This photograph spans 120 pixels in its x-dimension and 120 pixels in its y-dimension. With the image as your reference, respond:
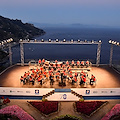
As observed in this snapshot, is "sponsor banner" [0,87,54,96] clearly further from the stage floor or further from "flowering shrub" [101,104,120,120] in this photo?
"flowering shrub" [101,104,120,120]

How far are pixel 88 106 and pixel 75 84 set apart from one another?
5282mm

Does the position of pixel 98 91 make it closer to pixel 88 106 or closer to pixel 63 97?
pixel 88 106

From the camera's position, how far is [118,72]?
86.2 ft

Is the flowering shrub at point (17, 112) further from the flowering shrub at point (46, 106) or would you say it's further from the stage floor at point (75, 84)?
the stage floor at point (75, 84)

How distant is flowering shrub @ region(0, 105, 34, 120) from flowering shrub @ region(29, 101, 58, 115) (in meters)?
1.60

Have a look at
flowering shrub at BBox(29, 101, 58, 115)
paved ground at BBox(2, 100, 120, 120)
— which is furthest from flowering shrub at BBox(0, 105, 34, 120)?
flowering shrub at BBox(29, 101, 58, 115)

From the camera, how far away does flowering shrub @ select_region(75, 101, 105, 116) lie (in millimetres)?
15739

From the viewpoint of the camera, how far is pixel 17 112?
50.1 ft

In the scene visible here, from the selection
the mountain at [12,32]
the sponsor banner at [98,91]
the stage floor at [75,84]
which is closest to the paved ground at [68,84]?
the stage floor at [75,84]

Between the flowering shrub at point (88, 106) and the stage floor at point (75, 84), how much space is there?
4004 mm

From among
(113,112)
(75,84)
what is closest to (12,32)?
(75,84)

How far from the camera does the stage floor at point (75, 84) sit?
21.0 metres

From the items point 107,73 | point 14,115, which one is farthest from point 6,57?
point 14,115

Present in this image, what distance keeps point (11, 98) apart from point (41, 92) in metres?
3.52
